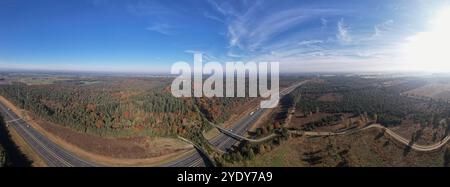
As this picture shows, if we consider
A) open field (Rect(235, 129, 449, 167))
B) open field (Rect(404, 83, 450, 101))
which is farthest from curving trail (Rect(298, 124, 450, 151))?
open field (Rect(404, 83, 450, 101))

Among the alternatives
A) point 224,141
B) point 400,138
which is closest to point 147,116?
point 224,141

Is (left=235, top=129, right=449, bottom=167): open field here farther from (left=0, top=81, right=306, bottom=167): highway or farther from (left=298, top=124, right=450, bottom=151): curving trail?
(left=0, top=81, right=306, bottom=167): highway

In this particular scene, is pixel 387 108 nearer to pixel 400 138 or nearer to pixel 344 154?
pixel 400 138

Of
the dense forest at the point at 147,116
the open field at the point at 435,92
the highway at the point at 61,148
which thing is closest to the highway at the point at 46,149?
the highway at the point at 61,148

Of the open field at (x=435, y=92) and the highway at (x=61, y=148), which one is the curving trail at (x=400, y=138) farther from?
the open field at (x=435, y=92)
